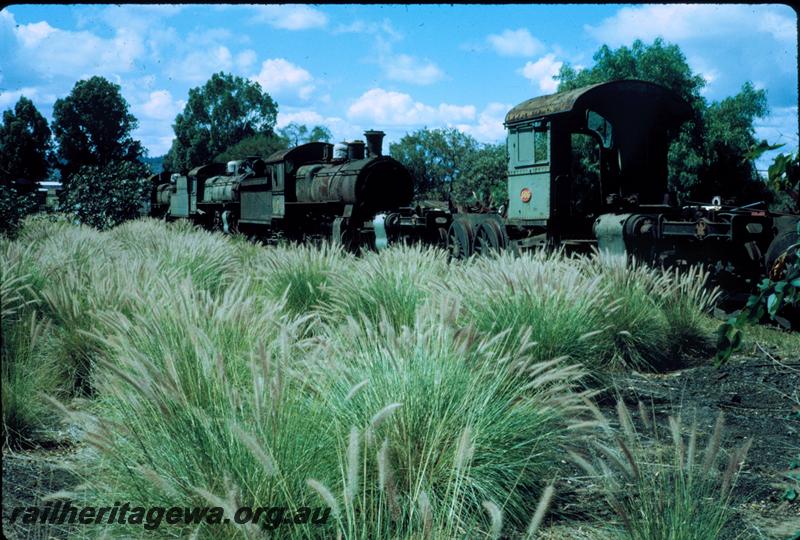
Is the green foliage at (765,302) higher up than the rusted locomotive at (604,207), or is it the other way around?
the rusted locomotive at (604,207)

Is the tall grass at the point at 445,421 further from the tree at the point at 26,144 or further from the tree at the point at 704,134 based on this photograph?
the tree at the point at 704,134

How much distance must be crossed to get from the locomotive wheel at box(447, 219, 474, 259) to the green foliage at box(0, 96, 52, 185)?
13602 millimetres

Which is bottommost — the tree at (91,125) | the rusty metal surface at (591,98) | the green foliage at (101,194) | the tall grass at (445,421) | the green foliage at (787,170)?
the tall grass at (445,421)

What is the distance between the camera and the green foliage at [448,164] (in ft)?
114

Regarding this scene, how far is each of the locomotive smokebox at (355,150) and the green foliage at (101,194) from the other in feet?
30.6

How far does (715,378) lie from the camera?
5.80m

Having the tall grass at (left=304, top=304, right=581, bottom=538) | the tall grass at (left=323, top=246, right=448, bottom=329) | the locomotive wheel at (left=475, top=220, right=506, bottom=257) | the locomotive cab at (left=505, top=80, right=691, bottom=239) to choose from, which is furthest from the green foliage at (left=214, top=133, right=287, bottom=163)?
the tall grass at (left=304, top=304, right=581, bottom=538)

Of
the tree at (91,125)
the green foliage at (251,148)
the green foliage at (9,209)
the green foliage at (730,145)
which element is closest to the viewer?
the green foliage at (9,209)

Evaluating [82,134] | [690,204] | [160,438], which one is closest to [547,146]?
[690,204]

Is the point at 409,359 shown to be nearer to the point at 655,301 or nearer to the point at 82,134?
the point at 655,301

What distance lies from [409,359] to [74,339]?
9.84 ft

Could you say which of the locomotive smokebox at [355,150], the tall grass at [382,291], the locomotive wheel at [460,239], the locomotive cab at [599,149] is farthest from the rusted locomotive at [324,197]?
the tall grass at [382,291]

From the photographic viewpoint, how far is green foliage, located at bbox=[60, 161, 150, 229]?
23.5m

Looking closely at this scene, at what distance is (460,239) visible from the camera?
12766 millimetres
